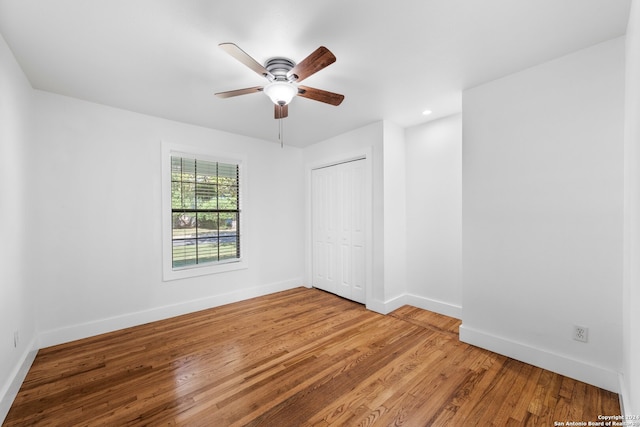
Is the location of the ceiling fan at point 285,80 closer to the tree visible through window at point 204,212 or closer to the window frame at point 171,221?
the window frame at point 171,221

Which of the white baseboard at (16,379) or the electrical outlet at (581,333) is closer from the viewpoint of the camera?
the white baseboard at (16,379)

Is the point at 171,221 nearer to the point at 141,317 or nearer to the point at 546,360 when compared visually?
the point at 141,317

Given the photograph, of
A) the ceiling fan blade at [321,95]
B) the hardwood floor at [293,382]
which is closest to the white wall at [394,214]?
the hardwood floor at [293,382]

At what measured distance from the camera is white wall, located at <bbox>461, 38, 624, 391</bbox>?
1.96 meters

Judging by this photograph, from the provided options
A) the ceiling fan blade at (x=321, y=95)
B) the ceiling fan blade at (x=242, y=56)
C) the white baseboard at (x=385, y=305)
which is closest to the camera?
the ceiling fan blade at (x=242, y=56)

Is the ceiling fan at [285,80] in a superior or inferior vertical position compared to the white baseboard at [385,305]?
superior

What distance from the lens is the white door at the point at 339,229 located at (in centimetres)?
394

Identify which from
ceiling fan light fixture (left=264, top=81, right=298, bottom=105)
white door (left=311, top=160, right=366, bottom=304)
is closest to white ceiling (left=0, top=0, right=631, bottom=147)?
ceiling fan light fixture (left=264, top=81, right=298, bottom=105)

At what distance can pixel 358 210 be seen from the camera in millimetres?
3936

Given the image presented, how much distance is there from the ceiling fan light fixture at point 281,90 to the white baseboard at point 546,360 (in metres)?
2.73

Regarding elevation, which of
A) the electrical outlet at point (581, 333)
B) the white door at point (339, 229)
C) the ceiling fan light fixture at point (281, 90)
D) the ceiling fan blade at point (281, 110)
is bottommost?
the electrical outlet at point (581, 333)

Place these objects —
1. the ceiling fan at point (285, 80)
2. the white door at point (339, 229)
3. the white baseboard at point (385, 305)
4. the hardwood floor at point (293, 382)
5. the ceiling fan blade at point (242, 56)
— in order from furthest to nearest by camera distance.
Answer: the white door at point (339, 229) → the white baseboard at point (385, 305) → the ceiling fan at point (285, 80) → the hardwood floor at point (293, 382) → the ceiling fan blade at point (242, 56)

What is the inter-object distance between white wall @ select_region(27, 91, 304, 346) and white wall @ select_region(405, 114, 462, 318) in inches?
107

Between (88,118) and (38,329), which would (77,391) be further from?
(88,118)
